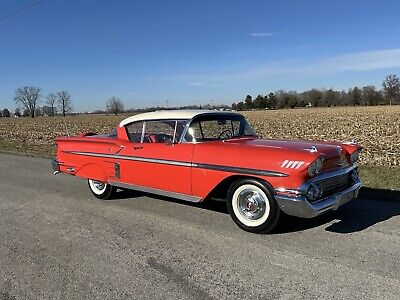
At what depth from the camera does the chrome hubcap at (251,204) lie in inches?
172

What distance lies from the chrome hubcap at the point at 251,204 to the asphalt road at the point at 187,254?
0.26 metres

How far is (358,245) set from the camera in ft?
12.8

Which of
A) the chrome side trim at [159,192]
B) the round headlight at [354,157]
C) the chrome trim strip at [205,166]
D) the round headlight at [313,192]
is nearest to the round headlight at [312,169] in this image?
the round headlight at [313,192]

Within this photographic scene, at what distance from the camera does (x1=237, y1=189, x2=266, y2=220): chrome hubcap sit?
4367 millimetres

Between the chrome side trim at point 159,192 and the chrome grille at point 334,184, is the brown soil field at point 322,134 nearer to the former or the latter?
the chrome grille at point 334,184

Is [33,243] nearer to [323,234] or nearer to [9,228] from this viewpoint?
[9,228]

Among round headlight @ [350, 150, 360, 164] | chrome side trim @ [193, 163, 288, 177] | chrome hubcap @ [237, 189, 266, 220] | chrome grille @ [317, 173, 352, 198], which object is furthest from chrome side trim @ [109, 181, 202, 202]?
round headlight @ [350, 150, 360, 164]

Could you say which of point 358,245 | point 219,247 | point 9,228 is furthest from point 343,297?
point 9,228

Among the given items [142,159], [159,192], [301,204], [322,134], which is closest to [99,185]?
[142,159]

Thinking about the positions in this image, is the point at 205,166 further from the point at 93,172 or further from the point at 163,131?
the point at 93,172

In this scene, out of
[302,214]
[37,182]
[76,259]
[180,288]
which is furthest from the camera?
[37,182]

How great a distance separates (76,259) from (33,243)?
818 millimetres

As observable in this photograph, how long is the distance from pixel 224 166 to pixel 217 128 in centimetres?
100

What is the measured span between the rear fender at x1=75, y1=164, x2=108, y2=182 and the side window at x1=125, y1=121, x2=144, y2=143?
0.78m
